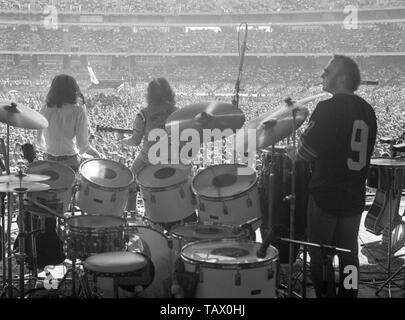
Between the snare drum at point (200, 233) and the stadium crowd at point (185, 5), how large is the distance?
1031 inches

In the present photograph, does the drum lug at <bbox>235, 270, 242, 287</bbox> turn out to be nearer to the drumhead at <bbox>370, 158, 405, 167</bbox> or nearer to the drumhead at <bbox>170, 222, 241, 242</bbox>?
the drumhead at <bbox>170, 222, 241, 242</bbox>

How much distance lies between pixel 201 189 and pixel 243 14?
27019 mm

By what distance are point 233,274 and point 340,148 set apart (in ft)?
2.67

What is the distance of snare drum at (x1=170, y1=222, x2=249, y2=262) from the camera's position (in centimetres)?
346

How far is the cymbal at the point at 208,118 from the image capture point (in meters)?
3.93

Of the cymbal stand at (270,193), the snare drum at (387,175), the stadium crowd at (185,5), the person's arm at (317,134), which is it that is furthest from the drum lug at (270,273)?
the stadium crowd at (185,5)

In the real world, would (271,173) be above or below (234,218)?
above

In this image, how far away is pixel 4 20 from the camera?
29391 millimetres

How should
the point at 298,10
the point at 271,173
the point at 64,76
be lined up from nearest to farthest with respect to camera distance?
the point at 271,173 < the point at 64,76 < the point at 298,10

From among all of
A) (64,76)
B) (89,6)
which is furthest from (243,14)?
(64,76)

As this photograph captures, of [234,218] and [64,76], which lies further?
[64,76]

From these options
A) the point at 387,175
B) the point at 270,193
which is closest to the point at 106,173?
the point at 270,193
